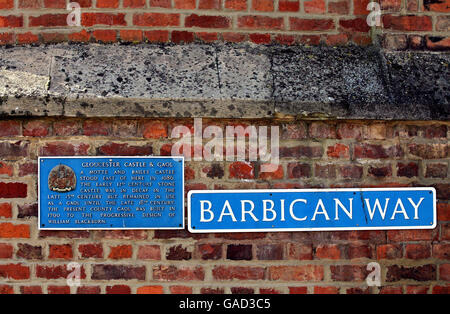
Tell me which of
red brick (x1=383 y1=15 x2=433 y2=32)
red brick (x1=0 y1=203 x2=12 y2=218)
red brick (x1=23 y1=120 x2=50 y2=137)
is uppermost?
red brick (x1=383 y1=15 x2=433 y2=32)

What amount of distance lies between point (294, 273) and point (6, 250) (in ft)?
4.67

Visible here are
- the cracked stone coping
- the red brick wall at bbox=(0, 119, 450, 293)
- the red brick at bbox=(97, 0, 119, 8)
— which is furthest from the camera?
the red brick at bbox=(97, 0, 119, 8)

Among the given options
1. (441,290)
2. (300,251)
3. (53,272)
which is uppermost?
(300,251)

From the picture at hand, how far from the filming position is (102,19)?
261cm

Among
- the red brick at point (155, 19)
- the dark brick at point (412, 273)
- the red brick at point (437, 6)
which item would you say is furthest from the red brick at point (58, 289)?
the red brick at point (437, 6)

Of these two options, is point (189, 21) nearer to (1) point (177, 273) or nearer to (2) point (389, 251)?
(1) point (177, 273)

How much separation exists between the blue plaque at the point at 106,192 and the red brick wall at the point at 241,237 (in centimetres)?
5

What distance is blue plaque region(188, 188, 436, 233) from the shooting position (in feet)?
8.10

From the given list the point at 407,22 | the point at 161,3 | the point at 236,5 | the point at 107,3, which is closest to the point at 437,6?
the point at 407,22

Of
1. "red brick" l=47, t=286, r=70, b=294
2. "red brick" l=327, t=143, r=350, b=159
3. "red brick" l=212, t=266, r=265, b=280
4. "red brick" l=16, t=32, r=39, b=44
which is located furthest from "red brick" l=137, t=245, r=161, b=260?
"red brick" l=16, t=32, r=39, b=44

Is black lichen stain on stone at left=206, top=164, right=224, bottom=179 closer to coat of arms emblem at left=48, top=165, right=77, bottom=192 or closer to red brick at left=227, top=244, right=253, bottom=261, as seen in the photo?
red brick at left=227, top=244, right=253, bottom=261

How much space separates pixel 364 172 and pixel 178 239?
99 centimetres
